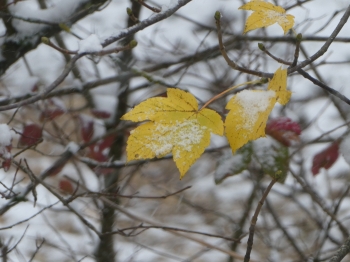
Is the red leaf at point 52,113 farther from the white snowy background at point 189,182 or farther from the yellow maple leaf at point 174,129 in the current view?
the yellow maple leaf at point 174,129

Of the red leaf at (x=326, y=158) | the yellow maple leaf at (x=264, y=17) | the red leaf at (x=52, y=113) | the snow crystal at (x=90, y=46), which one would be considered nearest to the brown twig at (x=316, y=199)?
the red leaf at (x=326, y=158)

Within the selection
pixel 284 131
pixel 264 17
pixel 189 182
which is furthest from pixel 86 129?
pixel 189 182

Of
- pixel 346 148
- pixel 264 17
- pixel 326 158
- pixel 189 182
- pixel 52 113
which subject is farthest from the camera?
pixel 189 182

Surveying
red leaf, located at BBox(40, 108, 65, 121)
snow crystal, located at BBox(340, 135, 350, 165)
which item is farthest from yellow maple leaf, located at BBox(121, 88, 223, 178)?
red leaf, located at BBox(40, 108, 65, 121)

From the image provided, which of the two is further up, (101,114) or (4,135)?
(101,114)

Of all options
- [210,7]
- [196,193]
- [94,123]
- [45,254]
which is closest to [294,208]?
[196,193]

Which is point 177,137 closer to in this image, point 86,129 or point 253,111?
point 253,111

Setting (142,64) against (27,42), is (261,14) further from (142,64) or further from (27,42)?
(142,64)
